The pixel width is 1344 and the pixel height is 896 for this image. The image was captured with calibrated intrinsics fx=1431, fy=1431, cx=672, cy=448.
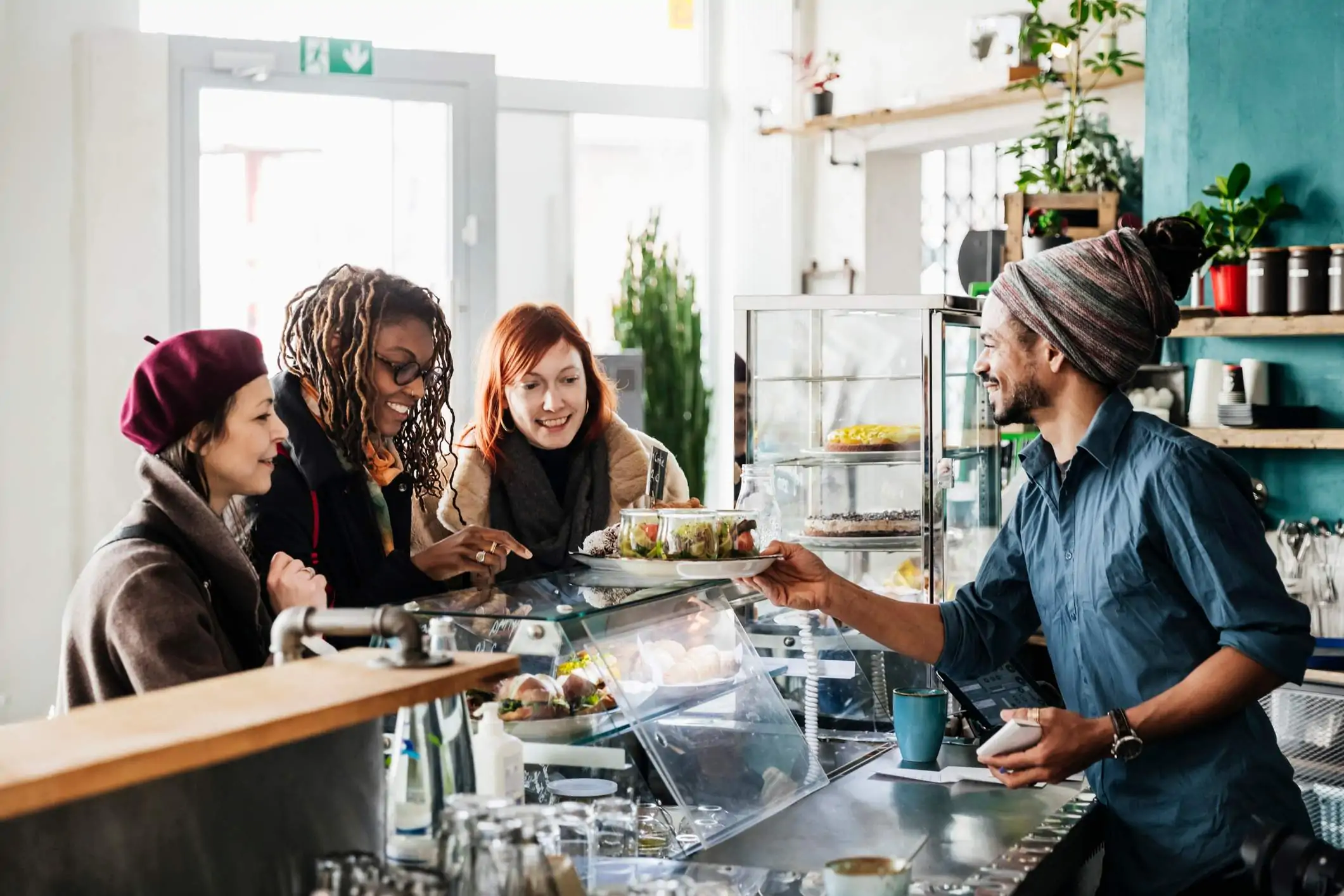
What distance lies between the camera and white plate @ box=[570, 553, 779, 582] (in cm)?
228

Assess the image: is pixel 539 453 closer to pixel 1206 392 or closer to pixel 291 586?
pixel 291 586

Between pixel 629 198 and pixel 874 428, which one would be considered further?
pixel 629 198

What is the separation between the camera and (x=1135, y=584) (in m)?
2.25

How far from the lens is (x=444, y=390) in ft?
9.81

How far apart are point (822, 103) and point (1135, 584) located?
5389mm

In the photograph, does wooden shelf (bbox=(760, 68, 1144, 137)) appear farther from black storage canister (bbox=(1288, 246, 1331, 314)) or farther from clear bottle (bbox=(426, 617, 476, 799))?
clear bottle (bbox=(426, 617, 476, 799))

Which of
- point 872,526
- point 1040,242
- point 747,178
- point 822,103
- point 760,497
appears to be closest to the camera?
point 760,497

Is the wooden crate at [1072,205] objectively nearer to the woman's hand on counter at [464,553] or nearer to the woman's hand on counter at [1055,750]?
the woman's hand on counter at [464,553]

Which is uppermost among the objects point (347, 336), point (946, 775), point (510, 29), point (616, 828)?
point (510, 29)

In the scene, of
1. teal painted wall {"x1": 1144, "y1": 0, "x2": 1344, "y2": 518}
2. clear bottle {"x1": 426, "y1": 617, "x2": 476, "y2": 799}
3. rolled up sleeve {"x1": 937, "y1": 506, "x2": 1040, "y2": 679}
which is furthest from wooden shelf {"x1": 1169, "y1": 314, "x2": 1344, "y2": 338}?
clear bottle {"x1": 426, "y1": 617, "x2": 476, "y2": 799}

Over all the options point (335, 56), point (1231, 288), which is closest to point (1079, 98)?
point (1231, 288)

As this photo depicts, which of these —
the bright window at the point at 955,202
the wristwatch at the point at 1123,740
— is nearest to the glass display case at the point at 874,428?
the wristwatch at the point at 1123,740

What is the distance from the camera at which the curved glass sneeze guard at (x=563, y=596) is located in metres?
2.00

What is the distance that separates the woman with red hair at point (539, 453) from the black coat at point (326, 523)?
0.74m
